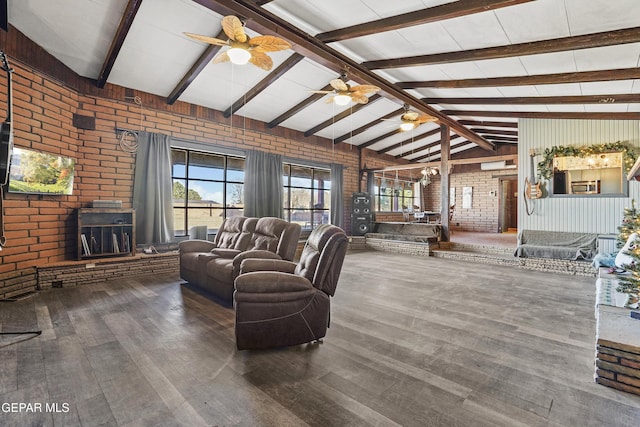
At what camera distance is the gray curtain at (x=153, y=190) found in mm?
5082

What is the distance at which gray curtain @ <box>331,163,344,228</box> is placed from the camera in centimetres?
852

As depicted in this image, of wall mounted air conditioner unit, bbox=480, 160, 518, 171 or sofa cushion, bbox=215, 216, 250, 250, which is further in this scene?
wall mounted air conditioner unit, bbox=480, 160, 518, 171

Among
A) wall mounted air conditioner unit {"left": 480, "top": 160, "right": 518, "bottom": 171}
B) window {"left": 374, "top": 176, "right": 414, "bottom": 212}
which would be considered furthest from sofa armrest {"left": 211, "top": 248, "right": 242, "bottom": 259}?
wall mounted air conditioner unit {"left": 480, "top": 160, "right": 518, "bottom": 171}

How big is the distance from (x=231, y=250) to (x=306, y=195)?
13.9 feet

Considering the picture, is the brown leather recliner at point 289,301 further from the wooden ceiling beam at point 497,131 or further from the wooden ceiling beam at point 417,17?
the wooden ceiling beam at point 497,131

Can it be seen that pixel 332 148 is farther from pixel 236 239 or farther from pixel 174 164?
pixel 236 239

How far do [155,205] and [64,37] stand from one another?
2.53m

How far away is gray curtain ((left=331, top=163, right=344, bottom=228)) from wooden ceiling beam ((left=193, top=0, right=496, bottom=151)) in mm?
3094

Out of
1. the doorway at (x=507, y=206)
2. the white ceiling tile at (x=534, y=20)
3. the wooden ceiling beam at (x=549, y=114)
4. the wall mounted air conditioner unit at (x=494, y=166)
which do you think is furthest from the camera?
the doorway at (x=507, y=206)

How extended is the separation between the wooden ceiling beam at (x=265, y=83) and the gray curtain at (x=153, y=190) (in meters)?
1.47

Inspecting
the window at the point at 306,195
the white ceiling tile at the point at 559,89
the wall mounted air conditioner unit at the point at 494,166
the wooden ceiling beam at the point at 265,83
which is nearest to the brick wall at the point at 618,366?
the white ceiling tile at the point at 559,89

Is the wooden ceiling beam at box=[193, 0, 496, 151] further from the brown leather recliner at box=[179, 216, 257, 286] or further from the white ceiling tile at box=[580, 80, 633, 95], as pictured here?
the white ceiling tile at box=[580, 80, 633, 95]

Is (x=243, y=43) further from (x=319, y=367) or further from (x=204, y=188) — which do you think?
(x=204, y=188)

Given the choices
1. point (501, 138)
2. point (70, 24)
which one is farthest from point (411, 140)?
point (70, 24)
